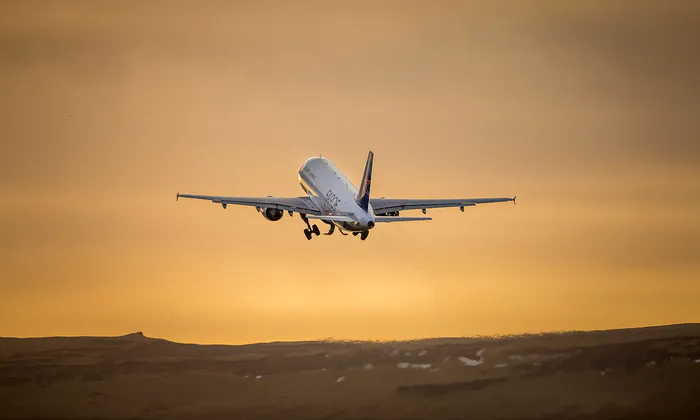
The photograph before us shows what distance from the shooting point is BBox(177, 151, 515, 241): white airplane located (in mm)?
130375

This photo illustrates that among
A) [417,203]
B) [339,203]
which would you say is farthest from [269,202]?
[417,203]

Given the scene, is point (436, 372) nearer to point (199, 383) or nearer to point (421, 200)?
point (199, 383)

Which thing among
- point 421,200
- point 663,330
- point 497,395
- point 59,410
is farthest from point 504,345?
point 59,410

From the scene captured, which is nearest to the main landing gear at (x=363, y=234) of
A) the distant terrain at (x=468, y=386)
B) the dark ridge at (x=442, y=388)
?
the distant terrain at (x=468, y=386)

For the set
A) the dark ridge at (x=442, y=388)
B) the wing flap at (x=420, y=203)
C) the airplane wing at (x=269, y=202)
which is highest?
the airplane wing at (x=269, y=202)

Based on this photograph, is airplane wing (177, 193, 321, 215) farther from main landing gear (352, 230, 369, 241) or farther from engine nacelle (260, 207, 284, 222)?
main landing gear (352, 230, 369, 241)

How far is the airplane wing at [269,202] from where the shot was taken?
13888 centimetres

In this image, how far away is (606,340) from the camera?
601 feet

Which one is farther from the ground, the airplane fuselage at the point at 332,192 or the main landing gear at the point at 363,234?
the airplane fuselage at the point at 332,192

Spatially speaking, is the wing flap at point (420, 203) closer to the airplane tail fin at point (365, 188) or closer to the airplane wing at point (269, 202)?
the airplane tail fin at point (365, 188)

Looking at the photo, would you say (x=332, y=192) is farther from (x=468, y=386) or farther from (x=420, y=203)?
(x=468, y=386)

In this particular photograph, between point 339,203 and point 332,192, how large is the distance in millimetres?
4731

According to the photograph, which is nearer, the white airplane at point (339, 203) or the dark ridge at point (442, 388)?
the white airplane at point (339, 203)

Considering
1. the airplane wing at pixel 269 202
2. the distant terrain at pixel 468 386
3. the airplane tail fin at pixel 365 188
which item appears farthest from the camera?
the distant terrain at pixel 468 386
